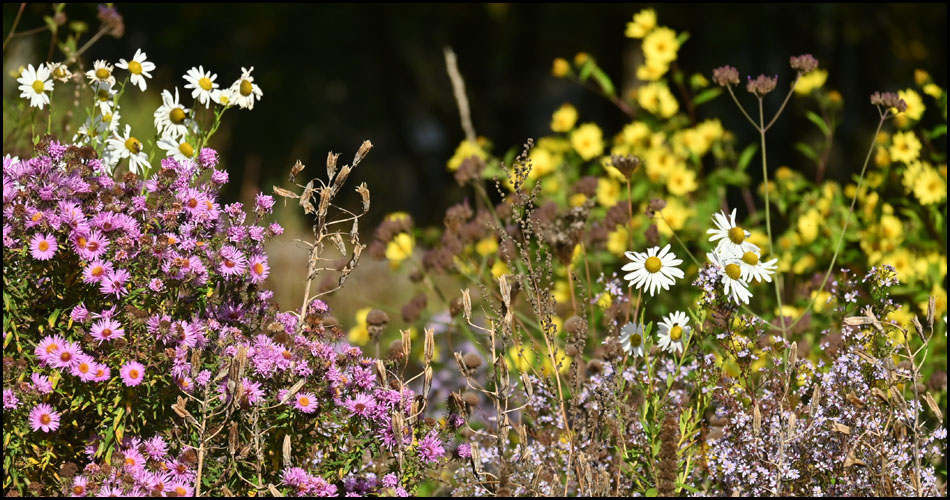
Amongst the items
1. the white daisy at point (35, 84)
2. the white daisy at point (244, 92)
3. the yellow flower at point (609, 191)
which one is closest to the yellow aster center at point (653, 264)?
the white daisy at point (244, 92)

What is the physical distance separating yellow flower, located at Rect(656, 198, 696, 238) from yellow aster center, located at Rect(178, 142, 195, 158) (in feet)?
5.64

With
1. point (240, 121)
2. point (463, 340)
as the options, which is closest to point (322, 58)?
point (240, 121)

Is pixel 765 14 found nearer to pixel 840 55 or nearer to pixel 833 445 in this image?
pixel 840 55

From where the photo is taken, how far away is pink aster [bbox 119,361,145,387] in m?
1.89

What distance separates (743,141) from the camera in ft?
29.9

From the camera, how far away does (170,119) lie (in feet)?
8.36

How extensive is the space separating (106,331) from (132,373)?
4.1 inches

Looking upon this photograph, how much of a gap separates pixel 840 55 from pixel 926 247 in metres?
4.71

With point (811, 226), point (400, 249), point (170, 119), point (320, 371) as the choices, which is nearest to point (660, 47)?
point (811, 226)

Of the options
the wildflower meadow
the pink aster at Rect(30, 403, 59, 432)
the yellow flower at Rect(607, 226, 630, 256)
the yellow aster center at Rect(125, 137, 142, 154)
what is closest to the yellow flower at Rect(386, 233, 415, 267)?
the wildflower meadow

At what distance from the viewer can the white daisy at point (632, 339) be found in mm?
2383

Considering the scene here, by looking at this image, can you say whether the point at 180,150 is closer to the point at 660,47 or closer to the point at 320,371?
the point at 320,371

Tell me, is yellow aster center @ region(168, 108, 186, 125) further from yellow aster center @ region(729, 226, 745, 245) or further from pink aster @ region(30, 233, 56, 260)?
yellow aster center @ region(729, 226, 745, 245)

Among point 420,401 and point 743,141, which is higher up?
point 743,141
